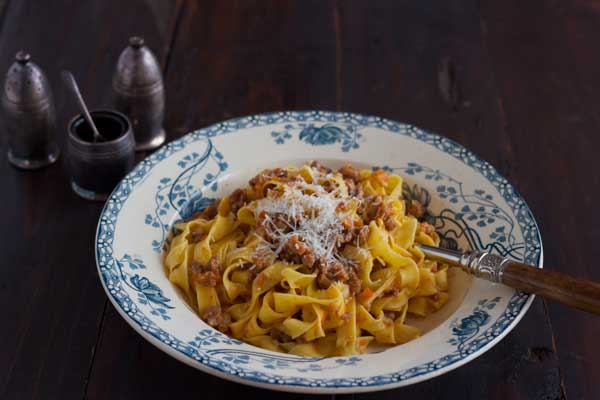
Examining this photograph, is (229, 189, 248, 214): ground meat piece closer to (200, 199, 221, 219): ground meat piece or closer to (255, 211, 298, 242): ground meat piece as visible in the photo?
(200, 199, 221, 219): ground meat piece

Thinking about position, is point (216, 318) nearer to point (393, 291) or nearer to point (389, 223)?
point (393, 291)

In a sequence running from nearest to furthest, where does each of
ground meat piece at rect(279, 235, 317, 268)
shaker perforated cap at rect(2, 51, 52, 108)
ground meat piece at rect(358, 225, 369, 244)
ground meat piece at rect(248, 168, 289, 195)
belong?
1. ground meat piece at rect(279, 235, 317, 268)
2. ground meat piece at rect(358, 225, 369, 244)
3. ground meat piece at rect(248, 168, 289, 195)
4. shaker perforated cap at rect(2, 51, 52, 108)

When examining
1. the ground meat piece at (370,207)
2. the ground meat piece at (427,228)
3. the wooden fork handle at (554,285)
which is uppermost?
the wooden fork handle at (554,285)

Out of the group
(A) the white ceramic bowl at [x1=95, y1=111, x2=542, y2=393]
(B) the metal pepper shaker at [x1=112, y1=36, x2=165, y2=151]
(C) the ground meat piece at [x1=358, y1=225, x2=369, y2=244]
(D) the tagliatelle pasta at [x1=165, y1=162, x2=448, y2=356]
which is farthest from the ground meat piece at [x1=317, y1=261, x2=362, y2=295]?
(B) the metal pepper shaker at [x1=112, y1=36, x2=165, y2=151]

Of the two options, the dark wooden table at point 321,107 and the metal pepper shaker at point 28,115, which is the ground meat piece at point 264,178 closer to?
the dark wooden table at point 321,107

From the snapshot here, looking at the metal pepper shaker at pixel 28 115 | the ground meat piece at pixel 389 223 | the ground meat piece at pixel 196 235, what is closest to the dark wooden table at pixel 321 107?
the metal pepper shaker at pixel 28 115

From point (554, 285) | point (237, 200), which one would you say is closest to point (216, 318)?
point (237, 200)

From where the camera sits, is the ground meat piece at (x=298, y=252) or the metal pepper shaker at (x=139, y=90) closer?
the ground meat piece at (x=298, y=252)
